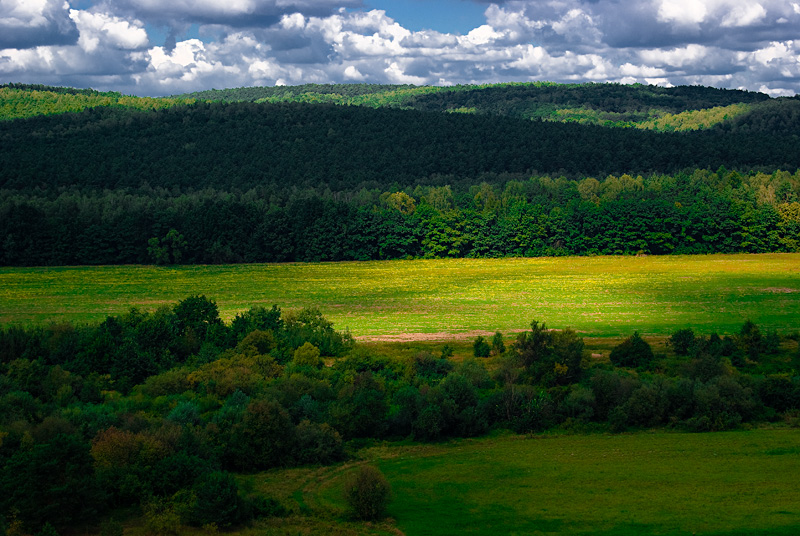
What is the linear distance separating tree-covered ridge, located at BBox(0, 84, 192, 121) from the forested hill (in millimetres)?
12330

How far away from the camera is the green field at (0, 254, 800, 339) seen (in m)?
54.0

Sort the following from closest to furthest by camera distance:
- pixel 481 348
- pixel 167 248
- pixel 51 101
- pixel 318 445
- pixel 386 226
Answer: pixel 318 445, pixel 481 348, pixel 167 248, pixel 386 226, pixel 51 101

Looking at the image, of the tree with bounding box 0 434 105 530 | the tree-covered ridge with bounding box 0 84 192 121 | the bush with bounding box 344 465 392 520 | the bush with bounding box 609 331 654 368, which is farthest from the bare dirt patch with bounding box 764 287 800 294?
the tree-covered ridge with bounding box 0 84 192 121

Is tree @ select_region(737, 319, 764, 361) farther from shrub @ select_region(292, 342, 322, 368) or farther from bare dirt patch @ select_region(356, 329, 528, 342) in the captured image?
shrub @ select_region(292, 342, 322, 368)

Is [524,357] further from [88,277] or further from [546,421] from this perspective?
[88,277]

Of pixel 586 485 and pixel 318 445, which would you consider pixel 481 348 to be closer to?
pixel 318 445

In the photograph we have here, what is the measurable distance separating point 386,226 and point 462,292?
104 ft

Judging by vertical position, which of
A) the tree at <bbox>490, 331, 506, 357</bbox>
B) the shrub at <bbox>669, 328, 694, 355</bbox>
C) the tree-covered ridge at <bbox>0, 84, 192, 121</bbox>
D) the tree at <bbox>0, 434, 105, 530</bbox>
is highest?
the tree-covered ridge at <bbox>0, 84, 192, 121</bbox>

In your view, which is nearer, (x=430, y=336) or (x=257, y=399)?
(x=257, y=399)

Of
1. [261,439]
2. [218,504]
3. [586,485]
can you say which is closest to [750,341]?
[586,485]

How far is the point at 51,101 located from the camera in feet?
554

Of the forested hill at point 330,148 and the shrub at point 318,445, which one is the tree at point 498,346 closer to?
the shrub at point 318,445

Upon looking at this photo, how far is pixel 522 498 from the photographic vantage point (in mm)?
22516

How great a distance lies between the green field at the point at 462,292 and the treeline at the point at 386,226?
465cm
